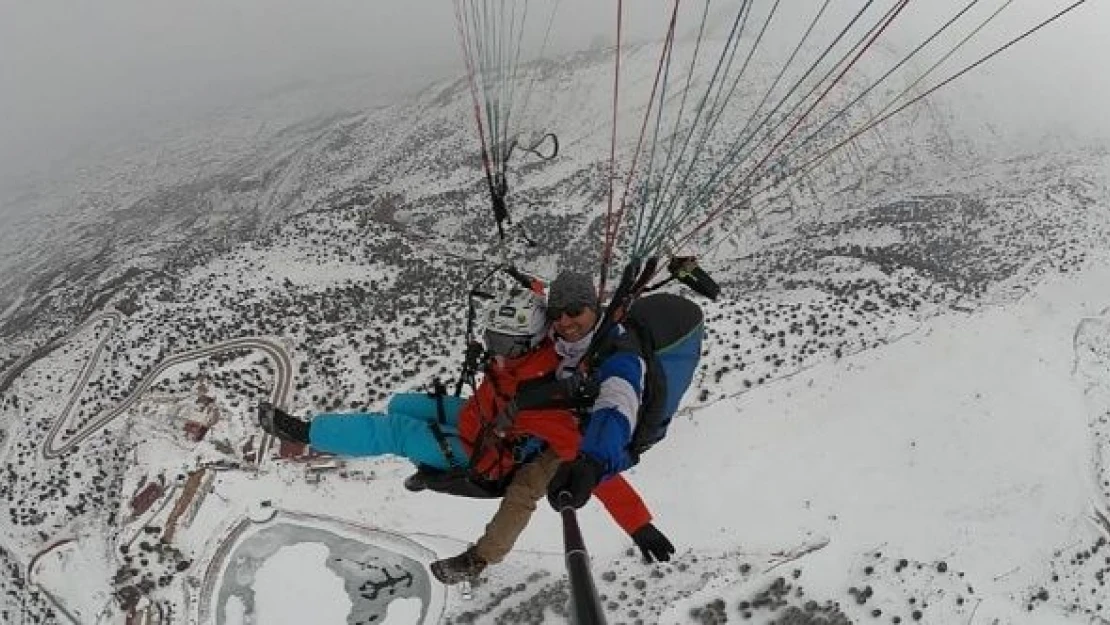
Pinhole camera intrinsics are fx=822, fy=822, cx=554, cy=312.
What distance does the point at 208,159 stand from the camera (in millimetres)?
122375

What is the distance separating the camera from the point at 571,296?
686 centimetres

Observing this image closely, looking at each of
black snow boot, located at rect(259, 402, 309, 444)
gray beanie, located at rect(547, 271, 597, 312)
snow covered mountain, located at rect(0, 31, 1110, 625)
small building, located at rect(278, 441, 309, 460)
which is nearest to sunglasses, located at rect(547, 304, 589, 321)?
gray beanie, located at rect(547, 271, 597, 312)

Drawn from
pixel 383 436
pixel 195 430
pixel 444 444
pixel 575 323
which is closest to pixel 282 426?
pixel 383 436

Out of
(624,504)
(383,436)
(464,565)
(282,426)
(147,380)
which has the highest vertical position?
(282,426)

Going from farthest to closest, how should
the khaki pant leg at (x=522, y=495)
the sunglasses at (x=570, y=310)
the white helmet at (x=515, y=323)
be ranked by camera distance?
the khaki pant leg at (x=522, y=495) → the white helmet at (x=515, y=323) → the sunglasses at (x=570, y=310)

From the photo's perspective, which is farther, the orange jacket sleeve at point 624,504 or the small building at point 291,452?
the small building at point 291,452

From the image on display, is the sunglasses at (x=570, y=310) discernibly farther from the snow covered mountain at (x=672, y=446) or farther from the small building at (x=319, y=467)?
the small building at (x=319, y=467)

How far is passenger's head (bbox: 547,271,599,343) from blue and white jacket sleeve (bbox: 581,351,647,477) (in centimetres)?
35

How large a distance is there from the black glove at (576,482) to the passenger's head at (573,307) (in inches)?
48.0

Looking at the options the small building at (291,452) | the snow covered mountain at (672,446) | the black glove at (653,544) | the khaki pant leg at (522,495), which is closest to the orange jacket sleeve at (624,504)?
the black glove at (653,544)

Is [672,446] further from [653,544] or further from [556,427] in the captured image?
[556,427]

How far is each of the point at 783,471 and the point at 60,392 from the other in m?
27.8

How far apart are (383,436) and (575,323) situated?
244cm

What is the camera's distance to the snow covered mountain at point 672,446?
821 inches
